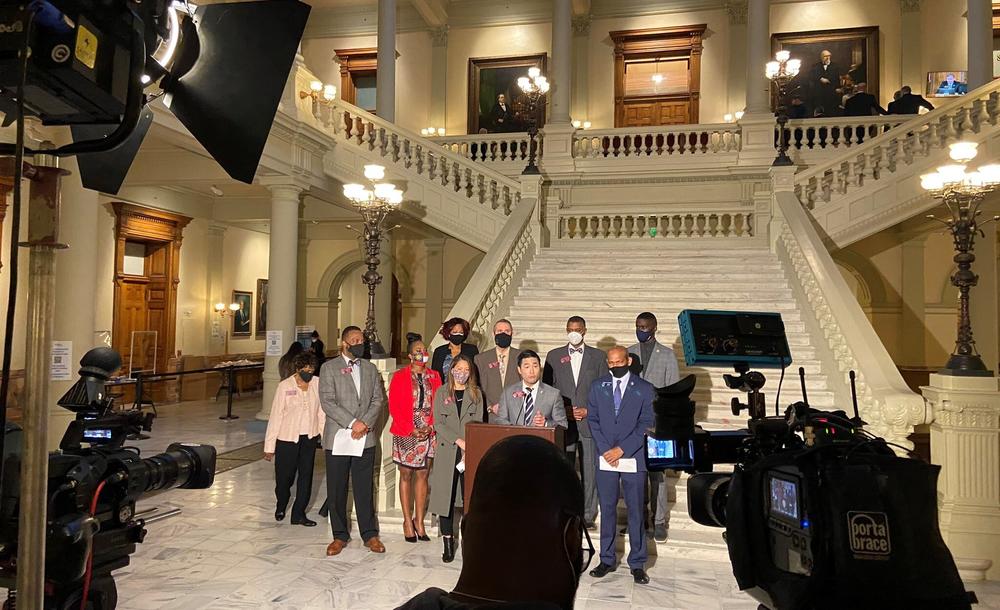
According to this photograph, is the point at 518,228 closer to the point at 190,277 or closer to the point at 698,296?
the point at 698,296

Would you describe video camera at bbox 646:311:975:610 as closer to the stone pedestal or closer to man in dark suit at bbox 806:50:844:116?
the stone pedestal

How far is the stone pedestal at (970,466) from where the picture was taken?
535cm

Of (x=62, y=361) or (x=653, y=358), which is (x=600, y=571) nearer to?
(x=653, y=358)

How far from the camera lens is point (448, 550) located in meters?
5.26

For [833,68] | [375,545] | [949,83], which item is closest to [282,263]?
[375,545]

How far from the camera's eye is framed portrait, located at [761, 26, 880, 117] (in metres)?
15.9

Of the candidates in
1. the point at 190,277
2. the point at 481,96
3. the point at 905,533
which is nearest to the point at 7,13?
the point at 905,533

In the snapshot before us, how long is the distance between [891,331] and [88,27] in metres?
16.7

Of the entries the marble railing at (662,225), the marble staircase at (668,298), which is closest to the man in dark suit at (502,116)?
the marble railing at (662,225)

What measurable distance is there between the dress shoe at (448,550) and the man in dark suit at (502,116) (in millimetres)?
13899

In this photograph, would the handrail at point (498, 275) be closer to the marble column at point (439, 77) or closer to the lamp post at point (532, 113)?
the lamp post at point (532, 113)

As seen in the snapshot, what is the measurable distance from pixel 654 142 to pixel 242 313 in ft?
36.6

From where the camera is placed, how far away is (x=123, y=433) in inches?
89.3

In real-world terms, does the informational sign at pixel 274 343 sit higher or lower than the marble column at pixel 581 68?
lower
